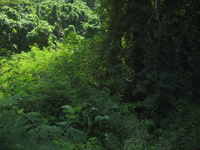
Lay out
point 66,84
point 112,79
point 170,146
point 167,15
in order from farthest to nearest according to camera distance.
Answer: point 112,79 < point 167,15 < point 66,84 < point 170,146

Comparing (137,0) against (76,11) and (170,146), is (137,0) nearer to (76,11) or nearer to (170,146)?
(170,146)

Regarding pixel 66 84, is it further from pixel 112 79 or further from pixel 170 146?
pixel 170 146

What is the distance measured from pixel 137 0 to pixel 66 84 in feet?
10.5

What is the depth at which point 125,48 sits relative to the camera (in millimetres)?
4727

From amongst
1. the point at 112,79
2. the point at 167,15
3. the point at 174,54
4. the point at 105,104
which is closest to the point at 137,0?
the point at 167,15

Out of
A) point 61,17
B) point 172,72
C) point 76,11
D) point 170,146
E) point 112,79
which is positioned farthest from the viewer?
point 76,11

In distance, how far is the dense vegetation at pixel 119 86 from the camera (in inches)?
92.9

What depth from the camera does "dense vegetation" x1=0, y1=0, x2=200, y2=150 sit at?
7.74 ft

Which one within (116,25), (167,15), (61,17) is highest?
(167,15)

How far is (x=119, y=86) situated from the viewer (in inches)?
175

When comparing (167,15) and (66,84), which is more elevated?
(167,15)

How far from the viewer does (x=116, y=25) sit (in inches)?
185

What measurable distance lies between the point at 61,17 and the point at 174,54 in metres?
28.6

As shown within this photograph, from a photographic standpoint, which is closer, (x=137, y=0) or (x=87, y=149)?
(x=87, y=149)
